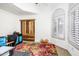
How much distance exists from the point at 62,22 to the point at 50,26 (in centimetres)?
21

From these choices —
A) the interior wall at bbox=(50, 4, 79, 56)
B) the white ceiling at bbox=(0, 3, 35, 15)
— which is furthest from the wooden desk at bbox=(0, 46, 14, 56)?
the interior wall at bbox=(50, 4, 79, 56)

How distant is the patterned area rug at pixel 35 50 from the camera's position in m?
1.55

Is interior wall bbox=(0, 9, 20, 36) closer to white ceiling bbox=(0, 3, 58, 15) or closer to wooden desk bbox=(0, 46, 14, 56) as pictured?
white ceiling bbox=(0, 3, 58, 15)

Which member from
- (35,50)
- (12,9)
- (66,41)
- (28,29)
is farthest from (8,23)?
(66,41)

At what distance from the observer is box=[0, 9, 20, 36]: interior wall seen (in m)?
1.50

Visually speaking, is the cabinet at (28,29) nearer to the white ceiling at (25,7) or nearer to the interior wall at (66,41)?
the white ceiling at (25,7)

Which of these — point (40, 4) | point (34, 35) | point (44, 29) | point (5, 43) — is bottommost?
point (5, 43)

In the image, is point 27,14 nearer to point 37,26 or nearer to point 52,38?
point 37,26

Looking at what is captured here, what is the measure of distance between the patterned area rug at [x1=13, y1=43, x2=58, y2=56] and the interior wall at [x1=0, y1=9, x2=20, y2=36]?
0.96 feet

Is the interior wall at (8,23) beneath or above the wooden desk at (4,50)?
above

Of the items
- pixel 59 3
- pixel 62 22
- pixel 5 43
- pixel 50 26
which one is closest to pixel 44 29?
pixel 50 26

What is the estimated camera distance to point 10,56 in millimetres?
1497

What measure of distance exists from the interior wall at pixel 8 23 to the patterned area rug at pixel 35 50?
294 millimetres

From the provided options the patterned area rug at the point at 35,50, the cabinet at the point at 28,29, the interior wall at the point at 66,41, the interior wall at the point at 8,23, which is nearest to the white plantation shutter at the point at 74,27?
the interior wall at the point at 66,41
